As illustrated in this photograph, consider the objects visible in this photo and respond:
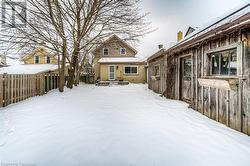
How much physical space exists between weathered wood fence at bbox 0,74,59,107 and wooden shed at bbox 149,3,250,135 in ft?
24.6

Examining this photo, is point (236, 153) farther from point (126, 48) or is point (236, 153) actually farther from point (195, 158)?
point (126, 48)

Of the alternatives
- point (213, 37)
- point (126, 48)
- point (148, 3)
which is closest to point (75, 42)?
point (148, 3)

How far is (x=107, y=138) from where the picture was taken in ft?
13.5

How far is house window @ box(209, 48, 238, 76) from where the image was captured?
206 inches

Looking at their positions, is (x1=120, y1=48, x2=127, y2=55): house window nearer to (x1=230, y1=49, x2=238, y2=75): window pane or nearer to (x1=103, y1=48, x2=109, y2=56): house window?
(x1=103, y1=48, x2=109, y2=56): house window

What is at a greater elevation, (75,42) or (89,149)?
(75,42)

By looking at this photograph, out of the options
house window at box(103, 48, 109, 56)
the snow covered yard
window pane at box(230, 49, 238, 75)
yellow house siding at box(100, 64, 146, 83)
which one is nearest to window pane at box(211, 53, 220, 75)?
window pane at box(230, 49, 238, 75)

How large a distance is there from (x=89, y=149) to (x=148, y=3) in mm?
13203

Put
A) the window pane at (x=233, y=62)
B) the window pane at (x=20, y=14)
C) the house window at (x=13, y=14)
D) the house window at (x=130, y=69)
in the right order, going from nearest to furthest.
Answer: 1. the window pane at (x=233, y=62)
2. the house window at (x=13, y=14)
3. the window pane at (x=20, y=14)
4. the house window at (x=130, y=69)

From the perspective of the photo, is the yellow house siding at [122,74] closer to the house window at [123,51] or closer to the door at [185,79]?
the house window at [123,51]

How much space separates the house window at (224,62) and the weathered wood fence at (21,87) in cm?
795

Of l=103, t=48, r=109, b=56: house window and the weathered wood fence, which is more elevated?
l=103, t=48, r=109, b=56: house window

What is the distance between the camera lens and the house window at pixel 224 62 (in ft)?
17.2

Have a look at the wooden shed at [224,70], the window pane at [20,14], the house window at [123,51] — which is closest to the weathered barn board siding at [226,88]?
the wooden shed at [224,70]
